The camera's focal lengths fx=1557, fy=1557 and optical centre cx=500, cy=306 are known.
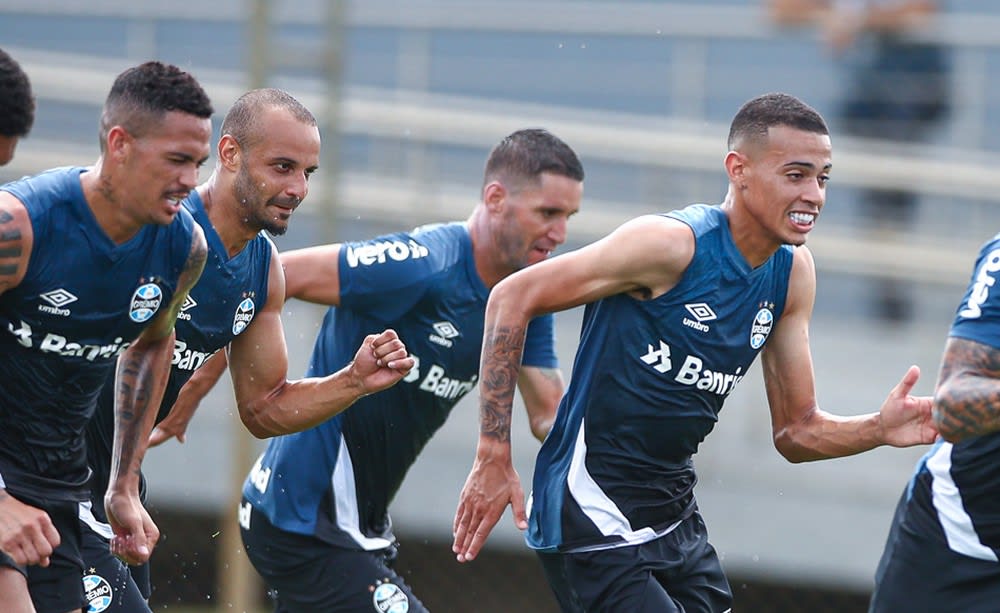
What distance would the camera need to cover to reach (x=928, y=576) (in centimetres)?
585

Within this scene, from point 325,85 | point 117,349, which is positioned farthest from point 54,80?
point 117,349

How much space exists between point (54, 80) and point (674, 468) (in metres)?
7.23

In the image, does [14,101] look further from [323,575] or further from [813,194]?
[813,194]

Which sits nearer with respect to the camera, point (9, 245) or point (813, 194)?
point (9, 245)

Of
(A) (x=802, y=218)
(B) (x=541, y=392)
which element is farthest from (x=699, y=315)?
(B) (x=541, y=392)

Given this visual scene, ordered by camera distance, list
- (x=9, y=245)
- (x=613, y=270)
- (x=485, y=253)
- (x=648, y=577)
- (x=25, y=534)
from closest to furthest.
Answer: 1. (x=25, y=534)
2. (x=9, y=245)
3. (x=613, y=270)
4. (x=648, y=577)
5. (x=485, y=253)

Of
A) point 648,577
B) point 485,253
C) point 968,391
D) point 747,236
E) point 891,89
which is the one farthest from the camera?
point 891,89

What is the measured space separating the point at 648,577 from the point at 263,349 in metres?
1.67

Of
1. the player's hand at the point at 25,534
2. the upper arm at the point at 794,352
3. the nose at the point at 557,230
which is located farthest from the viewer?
the nose at the point at 557,230

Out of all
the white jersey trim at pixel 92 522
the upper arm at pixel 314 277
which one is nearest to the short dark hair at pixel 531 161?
the upper arm at pixel 314 277

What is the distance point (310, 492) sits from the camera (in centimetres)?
624

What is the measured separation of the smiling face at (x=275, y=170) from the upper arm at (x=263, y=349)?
284mm

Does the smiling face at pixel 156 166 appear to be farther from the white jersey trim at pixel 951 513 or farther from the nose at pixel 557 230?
the white jersey trim at pixel 951 513

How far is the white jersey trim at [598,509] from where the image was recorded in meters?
5.47
